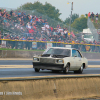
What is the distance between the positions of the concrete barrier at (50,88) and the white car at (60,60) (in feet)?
12.9

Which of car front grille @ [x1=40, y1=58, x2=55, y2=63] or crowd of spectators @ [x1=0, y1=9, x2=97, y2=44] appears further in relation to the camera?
crowd of spectators @ [x1=0, y1=9, x2=97, y2=44]

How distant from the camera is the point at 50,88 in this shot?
24.1 feet

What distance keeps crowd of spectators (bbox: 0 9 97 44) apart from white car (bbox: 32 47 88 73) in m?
15.5

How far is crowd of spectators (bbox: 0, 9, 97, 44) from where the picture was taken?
99.0 ft

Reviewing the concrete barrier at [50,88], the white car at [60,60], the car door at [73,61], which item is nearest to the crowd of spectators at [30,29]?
the white car at [60,60]

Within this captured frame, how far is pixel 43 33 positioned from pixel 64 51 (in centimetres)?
1943

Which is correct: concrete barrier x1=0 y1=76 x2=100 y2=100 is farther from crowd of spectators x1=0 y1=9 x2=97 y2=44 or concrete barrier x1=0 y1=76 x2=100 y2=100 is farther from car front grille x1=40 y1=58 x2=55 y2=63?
crowd of spectators x1=0 y1=9 x2=97 y2=44

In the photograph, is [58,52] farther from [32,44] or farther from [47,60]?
[32,44]

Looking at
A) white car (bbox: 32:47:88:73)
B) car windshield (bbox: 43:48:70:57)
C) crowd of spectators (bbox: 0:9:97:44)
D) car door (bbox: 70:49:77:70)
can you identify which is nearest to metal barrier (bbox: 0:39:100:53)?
crowd of spectators (bbox: 0:9:97:44)

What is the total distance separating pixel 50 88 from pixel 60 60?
5.39 meters

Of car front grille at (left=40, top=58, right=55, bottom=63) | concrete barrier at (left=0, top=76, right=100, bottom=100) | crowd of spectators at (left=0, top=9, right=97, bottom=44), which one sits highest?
crowd of spectators at (left=0, top=9, right=97, bottom=44)

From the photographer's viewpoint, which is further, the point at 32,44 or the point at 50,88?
the point at 32,44

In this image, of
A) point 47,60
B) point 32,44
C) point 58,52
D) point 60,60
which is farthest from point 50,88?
point 32,44

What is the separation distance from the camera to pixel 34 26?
33.6m
